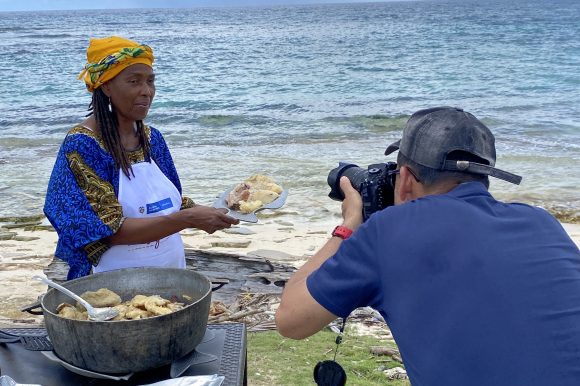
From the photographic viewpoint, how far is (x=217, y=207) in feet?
10.8

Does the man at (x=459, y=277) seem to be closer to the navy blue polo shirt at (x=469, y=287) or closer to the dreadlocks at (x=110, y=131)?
the navy blue polo shirt at (x=469, y=287)

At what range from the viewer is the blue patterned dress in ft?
9.29

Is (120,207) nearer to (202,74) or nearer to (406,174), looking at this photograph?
(406,174)

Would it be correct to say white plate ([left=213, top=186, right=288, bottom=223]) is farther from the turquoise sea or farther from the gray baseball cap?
the turquoise sea

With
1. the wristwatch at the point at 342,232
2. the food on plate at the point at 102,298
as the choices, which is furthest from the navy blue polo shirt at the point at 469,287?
the food on plate at the point at 102,298

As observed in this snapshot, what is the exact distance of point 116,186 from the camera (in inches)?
118

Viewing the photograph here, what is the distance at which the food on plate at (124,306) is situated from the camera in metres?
2.26

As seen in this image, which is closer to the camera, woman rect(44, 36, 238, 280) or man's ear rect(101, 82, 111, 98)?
woman rect(44, 36, 238, 280)

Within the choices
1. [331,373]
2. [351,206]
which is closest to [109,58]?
[351,206]

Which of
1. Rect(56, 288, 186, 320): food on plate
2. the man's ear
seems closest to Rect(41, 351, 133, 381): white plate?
Rect(56, 288, 186, 320): food on plate

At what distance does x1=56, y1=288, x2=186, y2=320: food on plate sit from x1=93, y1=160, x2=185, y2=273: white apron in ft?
1.79

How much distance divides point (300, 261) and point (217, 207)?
3979 mm

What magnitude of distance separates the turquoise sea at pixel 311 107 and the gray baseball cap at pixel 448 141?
7.61 m

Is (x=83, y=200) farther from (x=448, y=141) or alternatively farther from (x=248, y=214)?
(x=448, y=141)
